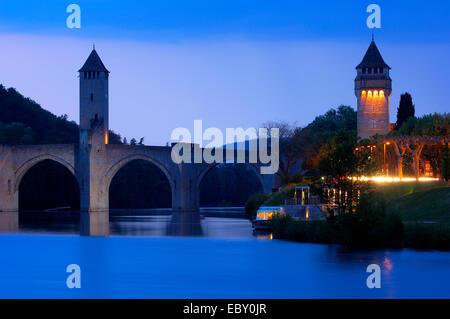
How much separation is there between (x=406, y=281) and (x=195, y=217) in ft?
125

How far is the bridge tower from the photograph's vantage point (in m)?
71.8

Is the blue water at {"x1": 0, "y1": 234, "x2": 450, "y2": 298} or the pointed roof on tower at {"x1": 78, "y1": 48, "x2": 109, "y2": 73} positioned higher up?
the pointed roof on tower at {"x1": 78, "y1": 48, "x2": 109, "y2": 73}

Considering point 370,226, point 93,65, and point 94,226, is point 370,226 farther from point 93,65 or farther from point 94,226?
point 93,65

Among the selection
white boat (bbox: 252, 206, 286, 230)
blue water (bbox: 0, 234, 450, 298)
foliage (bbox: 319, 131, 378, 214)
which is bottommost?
blue water (bbox: 0, 234, 450, 298)

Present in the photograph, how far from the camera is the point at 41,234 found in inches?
1785

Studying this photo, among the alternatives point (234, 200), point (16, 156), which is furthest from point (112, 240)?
point (234, 200)

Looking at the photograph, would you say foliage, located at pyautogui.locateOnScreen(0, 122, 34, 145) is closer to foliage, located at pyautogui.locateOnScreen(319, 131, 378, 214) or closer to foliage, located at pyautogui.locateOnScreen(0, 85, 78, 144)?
foliage, located at pyautogui.locateOnScreen(0, 85, 78, 144)

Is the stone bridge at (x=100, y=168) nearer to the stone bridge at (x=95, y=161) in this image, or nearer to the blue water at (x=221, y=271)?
the stone bridge at (x=95, y=161)

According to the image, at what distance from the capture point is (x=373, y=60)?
230 ft

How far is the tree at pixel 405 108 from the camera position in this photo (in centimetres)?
7025

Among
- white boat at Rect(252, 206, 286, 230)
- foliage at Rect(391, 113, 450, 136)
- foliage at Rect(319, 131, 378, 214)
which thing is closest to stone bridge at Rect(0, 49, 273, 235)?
foliage at Rect(391, 113, 450, 136)

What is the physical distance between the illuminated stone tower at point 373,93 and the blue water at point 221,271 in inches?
1335

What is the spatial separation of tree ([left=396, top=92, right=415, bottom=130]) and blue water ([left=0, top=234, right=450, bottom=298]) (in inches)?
1395

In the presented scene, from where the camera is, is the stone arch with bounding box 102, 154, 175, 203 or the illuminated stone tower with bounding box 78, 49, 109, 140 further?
the illuminated stone tower with bounding box 78, 49, 109, 140
